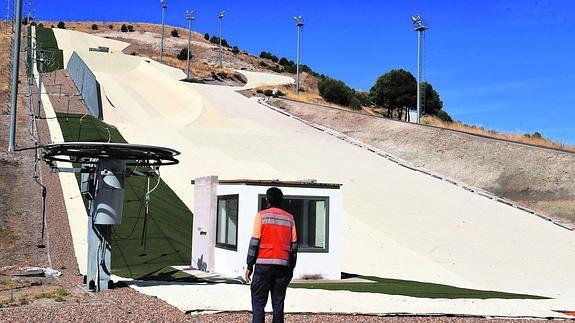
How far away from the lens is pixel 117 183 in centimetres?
1227

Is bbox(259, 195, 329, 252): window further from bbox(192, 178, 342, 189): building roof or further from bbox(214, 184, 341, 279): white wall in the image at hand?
bbox(192, 178, 342, 189): building roof

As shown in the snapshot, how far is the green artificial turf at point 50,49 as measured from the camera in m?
56.9

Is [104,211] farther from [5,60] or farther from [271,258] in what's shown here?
[5,60]

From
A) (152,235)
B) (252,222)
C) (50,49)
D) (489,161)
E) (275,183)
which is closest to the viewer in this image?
(252,222)

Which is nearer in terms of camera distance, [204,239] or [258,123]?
[204,239]

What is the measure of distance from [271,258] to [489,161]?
88.6 feet

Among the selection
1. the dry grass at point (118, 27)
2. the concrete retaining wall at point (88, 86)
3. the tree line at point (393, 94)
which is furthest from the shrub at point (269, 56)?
the concrete retaining wall at point (88, 86)

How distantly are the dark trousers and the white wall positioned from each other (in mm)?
7279

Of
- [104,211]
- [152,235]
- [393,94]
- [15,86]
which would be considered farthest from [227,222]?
[393,94]

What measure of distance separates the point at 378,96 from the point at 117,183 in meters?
73.9

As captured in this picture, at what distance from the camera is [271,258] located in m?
6.96

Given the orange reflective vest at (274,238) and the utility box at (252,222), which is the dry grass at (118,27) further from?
the orange reflective vest at (274,238)

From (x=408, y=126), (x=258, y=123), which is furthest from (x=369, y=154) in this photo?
(x=258, y=123)

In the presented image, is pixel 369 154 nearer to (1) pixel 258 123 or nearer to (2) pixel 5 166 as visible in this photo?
(1) pixel 258 123
